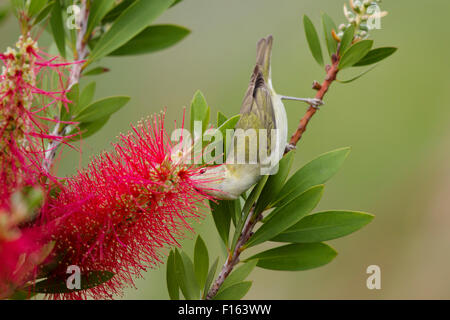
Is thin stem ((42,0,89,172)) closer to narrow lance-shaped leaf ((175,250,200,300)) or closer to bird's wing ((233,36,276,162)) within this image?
narrow lance-shaped leaf ((175,250,200,300))

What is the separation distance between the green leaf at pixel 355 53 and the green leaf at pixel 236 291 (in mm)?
494

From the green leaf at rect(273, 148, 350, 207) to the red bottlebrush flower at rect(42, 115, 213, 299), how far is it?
172 millimetres

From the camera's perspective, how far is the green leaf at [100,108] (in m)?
1.02

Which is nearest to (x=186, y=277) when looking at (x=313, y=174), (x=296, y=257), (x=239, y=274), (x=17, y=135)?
(x=239, y=274)

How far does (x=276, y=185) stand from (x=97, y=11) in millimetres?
528

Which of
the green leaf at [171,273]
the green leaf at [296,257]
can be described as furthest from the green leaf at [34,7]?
the green leaf at [296,257]

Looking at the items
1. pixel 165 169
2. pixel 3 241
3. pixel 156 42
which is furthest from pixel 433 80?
pixel 3 241

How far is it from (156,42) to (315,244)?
603mm

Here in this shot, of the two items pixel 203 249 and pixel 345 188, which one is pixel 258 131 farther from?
pixel 345 188

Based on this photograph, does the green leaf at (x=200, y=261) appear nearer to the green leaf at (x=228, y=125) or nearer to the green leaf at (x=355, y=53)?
the green leaf at (x=228, y=125)

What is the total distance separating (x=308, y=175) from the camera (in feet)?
3.14

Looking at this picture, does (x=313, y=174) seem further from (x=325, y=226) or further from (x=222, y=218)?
(x=222, y=218)

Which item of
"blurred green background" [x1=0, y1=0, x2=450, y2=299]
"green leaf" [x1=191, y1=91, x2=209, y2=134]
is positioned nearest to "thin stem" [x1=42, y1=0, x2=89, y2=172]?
"green leaf" [x1=191, y1=91, x2=209, y2=134]

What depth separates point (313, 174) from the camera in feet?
3.12
